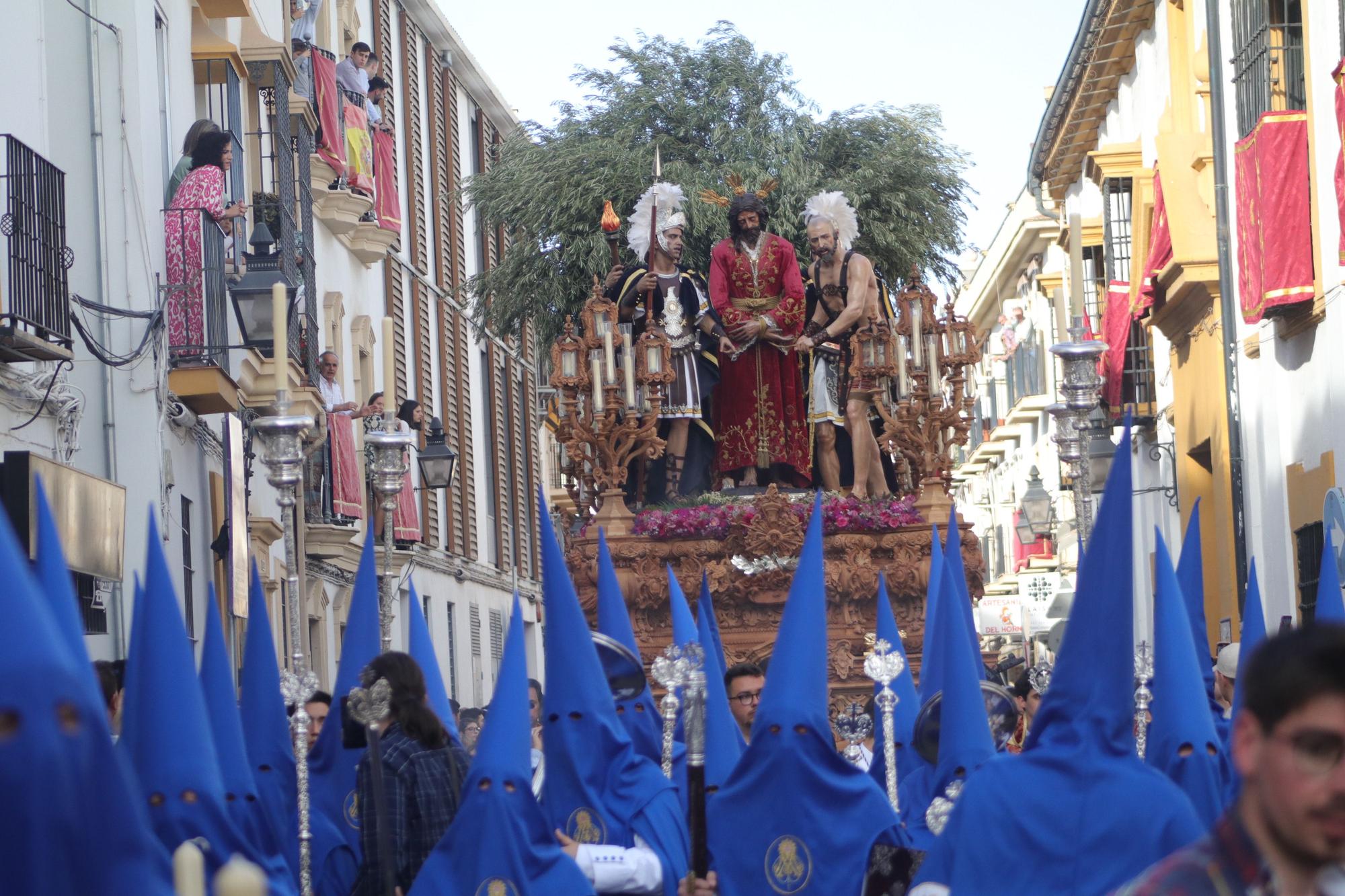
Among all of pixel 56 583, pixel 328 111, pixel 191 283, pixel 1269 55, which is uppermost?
pixel 328 111

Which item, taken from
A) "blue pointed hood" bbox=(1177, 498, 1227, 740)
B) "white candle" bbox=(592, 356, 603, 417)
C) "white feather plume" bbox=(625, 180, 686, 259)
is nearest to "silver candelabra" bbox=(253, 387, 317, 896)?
"blue pointed hood" bbox=(1177, 498, 1227, 740)

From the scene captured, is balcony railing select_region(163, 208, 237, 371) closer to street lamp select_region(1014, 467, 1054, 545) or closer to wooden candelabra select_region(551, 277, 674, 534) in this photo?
wooden candelabra select_region(551, 277, 674, 534)

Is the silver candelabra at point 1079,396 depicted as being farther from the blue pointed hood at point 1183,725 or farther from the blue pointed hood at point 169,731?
the blue pointed hood at point 169,731

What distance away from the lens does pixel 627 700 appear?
802cm

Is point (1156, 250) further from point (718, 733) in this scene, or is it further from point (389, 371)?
point (718, 733)

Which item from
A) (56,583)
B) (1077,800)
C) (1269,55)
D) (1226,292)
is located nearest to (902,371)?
(1269,55)

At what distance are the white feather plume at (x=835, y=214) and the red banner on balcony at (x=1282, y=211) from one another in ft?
10.7

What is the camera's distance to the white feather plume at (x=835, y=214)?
49.2 feet

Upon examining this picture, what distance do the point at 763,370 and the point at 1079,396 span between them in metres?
4.44

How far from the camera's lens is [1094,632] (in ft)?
16.3

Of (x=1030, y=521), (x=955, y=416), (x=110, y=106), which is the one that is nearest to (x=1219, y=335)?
(x=1030, y=521)

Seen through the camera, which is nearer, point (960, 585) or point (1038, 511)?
point (960, 585)

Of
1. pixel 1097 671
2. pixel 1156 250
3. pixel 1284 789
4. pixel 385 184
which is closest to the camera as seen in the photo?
pixel 1284 789

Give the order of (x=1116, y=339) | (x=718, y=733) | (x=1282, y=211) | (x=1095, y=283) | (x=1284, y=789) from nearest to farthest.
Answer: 1. (x=1284, y=789)
2. (x=718, y=733)
3. (x=1282, y=211)
4. (x=1116, y=339)
5. (x=1095, y=283)
